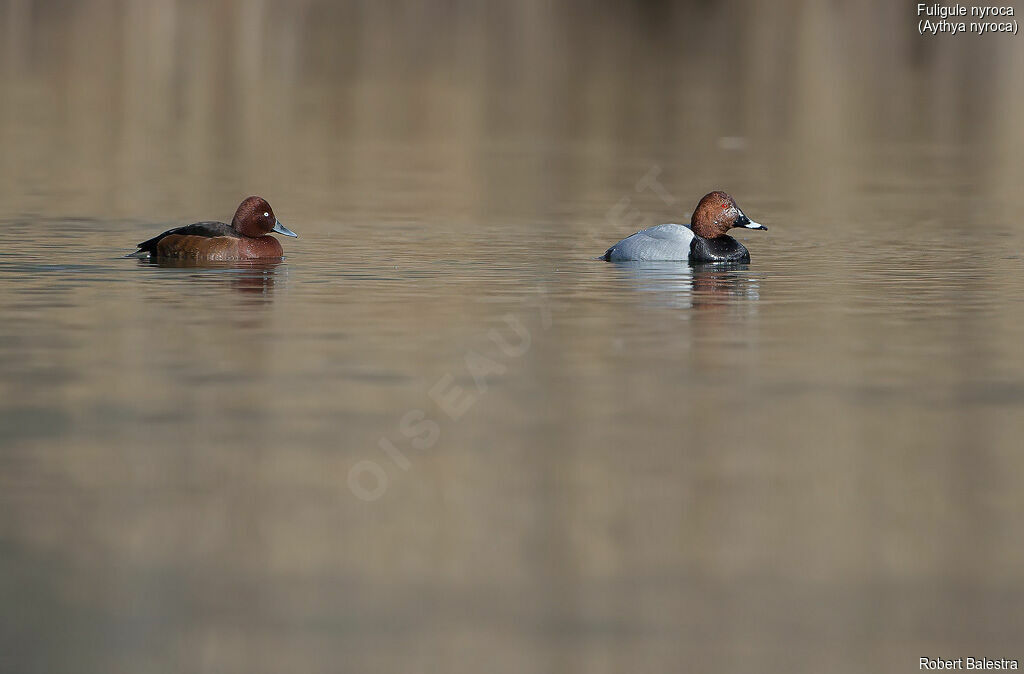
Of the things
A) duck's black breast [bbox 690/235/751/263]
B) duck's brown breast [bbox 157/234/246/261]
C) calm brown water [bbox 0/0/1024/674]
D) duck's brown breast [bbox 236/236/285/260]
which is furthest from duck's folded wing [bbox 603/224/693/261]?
duck's brown breast [bbox 157/234/246/261]

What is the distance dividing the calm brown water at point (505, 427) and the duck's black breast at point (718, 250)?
0.36 m

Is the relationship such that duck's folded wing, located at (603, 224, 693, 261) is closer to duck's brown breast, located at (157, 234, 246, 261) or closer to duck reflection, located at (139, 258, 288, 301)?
duck reflection, located at (139, 258, 288, 301)

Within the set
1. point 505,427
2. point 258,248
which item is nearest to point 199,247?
point 258,248

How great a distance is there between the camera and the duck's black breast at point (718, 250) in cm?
1962

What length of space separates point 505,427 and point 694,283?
296 inches

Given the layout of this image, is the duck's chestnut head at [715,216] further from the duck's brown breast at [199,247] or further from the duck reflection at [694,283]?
the duck's brown breast at [199,247]

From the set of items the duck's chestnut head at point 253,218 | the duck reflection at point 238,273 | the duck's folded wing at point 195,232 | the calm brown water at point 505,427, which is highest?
the duck's chestnut head at point 253,218

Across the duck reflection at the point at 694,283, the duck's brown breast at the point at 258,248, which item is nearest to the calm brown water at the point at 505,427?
the duck reflection at the point at 694,283

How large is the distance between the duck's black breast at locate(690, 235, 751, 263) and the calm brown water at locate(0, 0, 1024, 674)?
36cm

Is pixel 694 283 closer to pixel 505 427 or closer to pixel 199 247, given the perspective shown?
pixel 199 247

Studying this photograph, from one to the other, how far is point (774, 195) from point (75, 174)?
968 cm

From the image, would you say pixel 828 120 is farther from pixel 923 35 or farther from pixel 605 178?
pixel 923 35

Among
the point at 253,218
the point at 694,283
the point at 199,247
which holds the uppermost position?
the point at 253,218

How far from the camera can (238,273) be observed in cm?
1823
